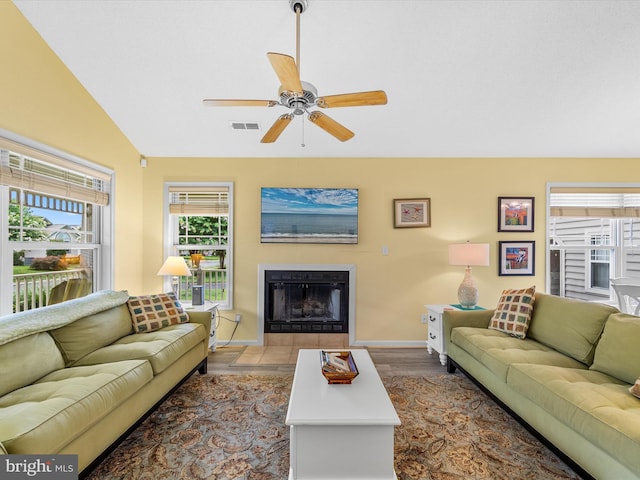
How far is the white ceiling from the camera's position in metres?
2.09

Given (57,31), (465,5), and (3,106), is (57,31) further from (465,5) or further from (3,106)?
(465,5)

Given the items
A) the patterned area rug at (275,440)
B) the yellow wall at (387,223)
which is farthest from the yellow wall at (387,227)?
the patterned area rug at (275,440)

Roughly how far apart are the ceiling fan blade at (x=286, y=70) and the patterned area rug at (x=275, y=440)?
2.18m

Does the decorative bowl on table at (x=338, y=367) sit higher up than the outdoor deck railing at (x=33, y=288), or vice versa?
the outdoor deck railing at (x=33, y=288)

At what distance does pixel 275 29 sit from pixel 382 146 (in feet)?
6.04

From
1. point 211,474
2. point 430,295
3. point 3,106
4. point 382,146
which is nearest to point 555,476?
point 211,474

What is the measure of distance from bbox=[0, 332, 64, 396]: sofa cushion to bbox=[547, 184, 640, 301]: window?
5122 mm

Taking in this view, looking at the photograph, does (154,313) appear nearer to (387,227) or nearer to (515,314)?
(387,227)

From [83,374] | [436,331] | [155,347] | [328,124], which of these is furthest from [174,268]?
[436,331]

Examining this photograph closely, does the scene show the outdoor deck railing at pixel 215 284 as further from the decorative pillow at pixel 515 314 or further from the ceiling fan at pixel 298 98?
the decorative pillow at pixel 515 314

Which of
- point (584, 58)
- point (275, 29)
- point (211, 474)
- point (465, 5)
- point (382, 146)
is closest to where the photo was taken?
point (211, 474)

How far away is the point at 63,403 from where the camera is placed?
144 centimetres

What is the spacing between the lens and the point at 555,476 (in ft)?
5.37

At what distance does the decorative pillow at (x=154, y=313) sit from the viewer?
2.64 meters
